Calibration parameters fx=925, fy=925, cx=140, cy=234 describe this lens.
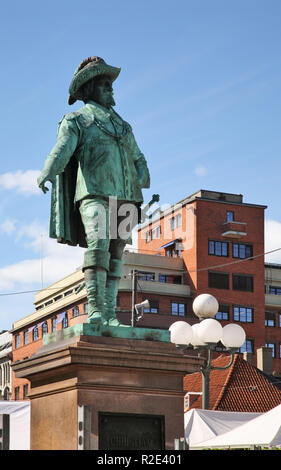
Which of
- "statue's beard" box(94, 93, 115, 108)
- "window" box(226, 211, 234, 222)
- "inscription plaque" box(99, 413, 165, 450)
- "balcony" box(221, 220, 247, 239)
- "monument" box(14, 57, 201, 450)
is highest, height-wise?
"window" box(226, 211, 234, 222)

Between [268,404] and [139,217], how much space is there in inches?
980

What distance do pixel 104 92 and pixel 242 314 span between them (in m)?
68.4

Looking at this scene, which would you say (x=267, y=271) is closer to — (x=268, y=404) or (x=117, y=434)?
(x=268, y=404)

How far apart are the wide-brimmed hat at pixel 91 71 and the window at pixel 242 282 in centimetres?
6841

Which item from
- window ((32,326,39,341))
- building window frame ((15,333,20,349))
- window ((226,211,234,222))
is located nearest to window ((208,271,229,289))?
window ((226,211,234,222))

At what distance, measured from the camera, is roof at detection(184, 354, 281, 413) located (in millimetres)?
33156

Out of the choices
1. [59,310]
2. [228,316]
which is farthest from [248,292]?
[59,310]

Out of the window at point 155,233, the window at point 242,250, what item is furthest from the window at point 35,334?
the window at point 242,250

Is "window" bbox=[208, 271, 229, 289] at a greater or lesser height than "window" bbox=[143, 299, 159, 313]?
greater

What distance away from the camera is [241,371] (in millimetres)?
35375

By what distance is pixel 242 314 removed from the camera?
259ft

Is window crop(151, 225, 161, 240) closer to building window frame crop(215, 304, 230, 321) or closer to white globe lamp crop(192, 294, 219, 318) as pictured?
building window frame crop(215, 304, 230, 321)

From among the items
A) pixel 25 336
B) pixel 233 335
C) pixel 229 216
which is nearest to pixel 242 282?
pixel 229 216

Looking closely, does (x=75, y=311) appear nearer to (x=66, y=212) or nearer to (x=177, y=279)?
(x=177, y=279)
